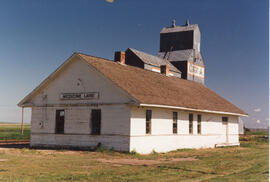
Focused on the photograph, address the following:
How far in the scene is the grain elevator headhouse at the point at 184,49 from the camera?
4683cm

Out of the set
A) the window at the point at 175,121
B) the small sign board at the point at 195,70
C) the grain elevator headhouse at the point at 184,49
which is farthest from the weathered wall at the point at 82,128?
the small sign board at the point at 195,70

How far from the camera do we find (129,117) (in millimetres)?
20312

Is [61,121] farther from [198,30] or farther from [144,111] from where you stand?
[198,30]

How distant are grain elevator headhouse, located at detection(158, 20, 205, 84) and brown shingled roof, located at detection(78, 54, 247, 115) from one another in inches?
589

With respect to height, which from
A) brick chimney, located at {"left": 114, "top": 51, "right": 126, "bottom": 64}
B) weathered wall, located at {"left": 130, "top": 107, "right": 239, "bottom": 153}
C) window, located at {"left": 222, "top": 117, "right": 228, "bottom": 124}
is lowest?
weathered wall, located at {"left": 130, "top": 107, "right": 239, "bottom": 153}

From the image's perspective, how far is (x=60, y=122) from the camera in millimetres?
23750

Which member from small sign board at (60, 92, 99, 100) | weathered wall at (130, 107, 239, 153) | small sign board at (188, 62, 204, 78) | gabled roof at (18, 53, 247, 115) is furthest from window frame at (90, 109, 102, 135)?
small sign board at (188, 62, 204, 78)

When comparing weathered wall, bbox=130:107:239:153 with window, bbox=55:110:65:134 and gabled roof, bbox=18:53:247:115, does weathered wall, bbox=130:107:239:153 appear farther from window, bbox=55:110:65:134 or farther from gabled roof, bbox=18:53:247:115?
window, bbox=55:110:65:134

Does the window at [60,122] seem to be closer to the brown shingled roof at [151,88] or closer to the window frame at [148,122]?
the brown shingled roof at [151,88]

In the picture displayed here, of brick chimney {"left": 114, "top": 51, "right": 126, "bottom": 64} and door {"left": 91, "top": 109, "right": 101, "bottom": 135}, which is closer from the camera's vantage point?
door {"left": 91, "top": 109, "right": 101, "bottom": 135}

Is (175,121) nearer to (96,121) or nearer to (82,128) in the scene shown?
(96,121)

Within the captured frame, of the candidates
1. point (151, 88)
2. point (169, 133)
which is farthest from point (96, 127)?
point (169, 133)

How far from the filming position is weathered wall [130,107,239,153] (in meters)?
20.8

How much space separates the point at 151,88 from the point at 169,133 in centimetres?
322
